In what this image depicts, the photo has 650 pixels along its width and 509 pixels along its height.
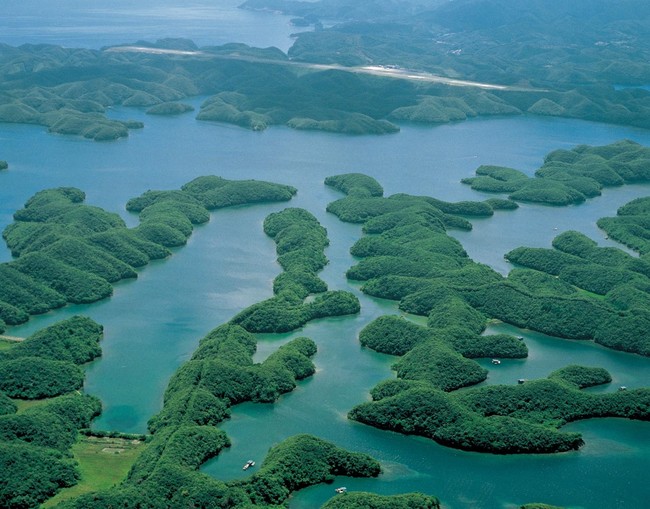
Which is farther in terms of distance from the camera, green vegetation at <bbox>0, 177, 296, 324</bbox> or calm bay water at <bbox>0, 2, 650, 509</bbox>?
green vegetation at <bbox>0, 177, 296, 324</bbox>

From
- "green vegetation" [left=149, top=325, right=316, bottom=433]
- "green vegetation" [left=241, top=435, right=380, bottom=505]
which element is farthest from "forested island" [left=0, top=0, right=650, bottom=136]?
"green vegetation" [left=241, top=435, right=380, bottom=505]

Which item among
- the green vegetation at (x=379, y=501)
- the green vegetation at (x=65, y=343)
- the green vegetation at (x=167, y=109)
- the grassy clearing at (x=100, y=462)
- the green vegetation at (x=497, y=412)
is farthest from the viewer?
the green vegetation at (x=167, y=109)

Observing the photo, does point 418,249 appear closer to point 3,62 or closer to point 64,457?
point 64,457

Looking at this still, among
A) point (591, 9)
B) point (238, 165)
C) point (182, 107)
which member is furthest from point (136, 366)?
point (591, 9)

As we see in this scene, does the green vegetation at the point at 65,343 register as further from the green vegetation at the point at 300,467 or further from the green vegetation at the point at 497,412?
the green vegetation at the point at 497,412

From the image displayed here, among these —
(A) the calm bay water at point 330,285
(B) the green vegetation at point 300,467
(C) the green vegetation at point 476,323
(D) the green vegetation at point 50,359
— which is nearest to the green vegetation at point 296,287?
(A) the calm bay water at point 330,285

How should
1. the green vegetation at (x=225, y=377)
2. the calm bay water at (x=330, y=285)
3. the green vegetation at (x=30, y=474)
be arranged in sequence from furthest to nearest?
the green vegetation at (x=225, y=377) < the calm bay water at (x=330, y=285) < the green vegetation at (x=30, y=474)

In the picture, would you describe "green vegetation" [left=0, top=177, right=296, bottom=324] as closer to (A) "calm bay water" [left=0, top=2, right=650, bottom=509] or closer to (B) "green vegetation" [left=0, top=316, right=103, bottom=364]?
(A) "calm bay water" [left=0, top=2, right=650, bottom=509]
